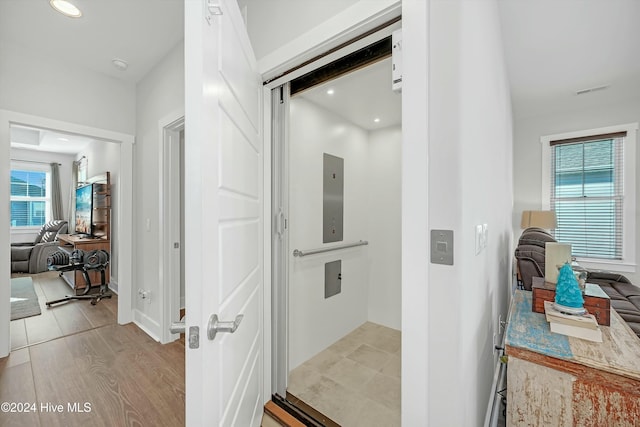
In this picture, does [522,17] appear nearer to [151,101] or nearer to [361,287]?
[361,287]

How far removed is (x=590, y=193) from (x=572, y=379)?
4003 mm

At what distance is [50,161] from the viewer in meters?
6.02

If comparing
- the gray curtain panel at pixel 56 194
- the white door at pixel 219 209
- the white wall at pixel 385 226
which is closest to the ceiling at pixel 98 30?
the white door at pixel 219 209

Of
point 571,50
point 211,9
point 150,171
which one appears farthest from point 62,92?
point 571,50

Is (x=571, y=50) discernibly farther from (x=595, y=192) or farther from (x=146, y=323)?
(x=146, y=323)

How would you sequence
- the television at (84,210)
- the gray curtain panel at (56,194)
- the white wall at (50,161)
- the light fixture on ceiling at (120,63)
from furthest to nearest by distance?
1. the gray curtain panel at (56,194)
2. the white wall at (50,161)
3. the television at (84,210)
4. the light fixture on ceiling at (120,63)

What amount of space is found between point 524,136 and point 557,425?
4332 mm

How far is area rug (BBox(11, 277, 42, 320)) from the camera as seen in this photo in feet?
10.1

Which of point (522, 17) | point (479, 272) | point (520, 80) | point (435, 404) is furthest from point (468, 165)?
point (520, 80)

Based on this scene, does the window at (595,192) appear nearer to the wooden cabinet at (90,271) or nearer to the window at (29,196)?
the wooden cabinet at (90,271)

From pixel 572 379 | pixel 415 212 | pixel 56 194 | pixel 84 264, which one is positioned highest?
pixel 56 194

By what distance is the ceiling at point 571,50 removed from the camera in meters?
1.91

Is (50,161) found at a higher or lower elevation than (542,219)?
higher

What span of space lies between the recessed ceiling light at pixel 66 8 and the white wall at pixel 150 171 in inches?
25.3
